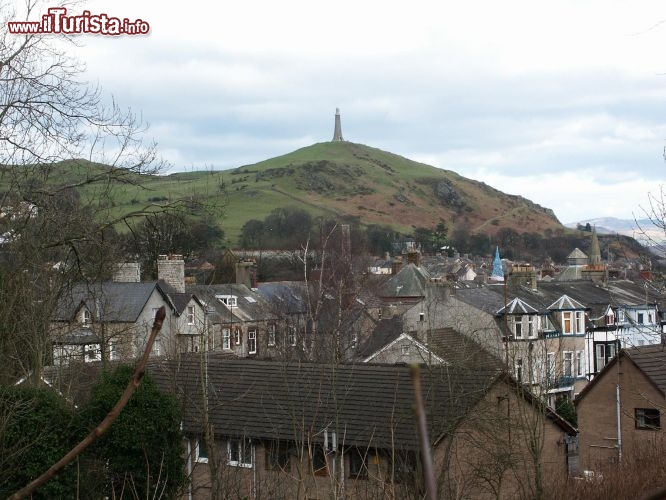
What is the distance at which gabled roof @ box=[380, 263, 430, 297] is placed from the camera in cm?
6225

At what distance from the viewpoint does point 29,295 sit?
52.3 feet

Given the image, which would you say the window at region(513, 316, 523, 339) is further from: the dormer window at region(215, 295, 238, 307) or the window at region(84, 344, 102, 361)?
the window at region(84, 344, 102, 361)

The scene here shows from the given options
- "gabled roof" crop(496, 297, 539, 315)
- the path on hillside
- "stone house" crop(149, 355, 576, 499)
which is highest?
the path on hillside

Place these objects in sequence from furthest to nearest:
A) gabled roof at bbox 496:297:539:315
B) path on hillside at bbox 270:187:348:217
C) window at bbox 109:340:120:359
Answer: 1. path on hillside at bbox 270:187:348:217
2. gabled roof at bbox 496:297:539:315
3. window at bbox 109:340:120:359

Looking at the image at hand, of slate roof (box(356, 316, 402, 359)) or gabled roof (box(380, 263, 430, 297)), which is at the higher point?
gabled roof (box(380, 263, 430, 297))

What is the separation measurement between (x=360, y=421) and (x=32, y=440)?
771 cm

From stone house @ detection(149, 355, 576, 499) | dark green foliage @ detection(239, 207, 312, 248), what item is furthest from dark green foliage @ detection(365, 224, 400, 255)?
stone house @ detection(149, 355, 576, 499)

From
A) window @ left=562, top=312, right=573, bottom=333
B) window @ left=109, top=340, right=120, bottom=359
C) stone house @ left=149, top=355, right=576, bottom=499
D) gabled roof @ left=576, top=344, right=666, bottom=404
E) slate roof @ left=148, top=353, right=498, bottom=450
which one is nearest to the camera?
stone house @ left=149, top=355, right=576, bottom=499

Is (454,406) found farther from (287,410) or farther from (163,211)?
(163,211)

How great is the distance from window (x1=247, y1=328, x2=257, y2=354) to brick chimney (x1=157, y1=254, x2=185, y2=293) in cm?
673

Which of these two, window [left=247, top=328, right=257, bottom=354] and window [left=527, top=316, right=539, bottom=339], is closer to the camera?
window [left=527, top=316, right=539, bottom=339]

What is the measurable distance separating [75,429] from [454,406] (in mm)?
7803

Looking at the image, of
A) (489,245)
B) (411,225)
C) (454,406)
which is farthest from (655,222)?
(411,225)

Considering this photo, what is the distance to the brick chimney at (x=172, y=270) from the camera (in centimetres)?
4456
